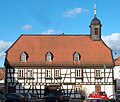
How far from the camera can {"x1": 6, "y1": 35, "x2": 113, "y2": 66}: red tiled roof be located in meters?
67.0

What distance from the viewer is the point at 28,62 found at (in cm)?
6669

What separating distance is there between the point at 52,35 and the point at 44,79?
10.4 meters

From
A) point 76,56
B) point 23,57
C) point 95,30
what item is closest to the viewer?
point 23,57

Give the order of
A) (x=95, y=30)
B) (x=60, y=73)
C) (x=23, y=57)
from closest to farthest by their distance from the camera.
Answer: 1. (x=60, y=73)
2. (x=23, y=57)
3. (x=95, y=30)

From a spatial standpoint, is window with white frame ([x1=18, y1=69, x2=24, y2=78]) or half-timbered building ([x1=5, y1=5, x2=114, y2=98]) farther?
window with white frame ([x1=18, y1=69, x2=24, y2=78])

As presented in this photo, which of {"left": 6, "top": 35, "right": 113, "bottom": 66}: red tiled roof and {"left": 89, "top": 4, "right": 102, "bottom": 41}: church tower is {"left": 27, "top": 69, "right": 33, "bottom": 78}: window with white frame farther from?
{"left": 89, "top": 4, "right": 102, "bottom": 41}: church tower

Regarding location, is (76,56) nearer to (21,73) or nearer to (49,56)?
(49,56)

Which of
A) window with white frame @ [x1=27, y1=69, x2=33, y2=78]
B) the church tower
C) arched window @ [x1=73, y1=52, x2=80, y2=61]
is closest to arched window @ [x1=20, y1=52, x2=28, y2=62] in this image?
window with white frame @ [x1=27, y1=69, x2=33, y2=78]

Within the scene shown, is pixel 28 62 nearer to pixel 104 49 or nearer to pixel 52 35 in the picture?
pixel 52 35

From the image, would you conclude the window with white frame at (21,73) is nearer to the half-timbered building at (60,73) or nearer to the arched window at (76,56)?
the half-timbered building at (60,73)

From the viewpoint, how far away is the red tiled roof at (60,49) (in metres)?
67.0

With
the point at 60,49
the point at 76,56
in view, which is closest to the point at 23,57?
the point at 60,49

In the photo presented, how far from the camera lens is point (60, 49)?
228 ft

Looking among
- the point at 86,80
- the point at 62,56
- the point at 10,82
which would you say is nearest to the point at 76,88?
the point at 86,80
